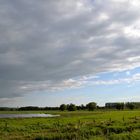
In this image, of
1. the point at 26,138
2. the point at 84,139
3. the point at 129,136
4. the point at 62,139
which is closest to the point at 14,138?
the point at 26,138

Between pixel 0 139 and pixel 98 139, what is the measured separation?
1062 cm

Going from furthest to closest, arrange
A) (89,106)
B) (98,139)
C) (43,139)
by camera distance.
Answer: (89,106)
(43,139)
(98,139)

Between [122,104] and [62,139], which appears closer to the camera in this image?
[62,139]

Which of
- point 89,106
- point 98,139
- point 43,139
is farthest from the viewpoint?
point 89,106

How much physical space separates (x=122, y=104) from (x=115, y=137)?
566ft

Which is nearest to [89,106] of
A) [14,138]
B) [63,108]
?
[63,108]

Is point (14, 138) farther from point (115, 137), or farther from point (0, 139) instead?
point (115, 137)

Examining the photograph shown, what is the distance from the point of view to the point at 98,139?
85.3 ft

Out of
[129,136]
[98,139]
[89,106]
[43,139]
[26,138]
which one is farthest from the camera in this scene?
[89,106]

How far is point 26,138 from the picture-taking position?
3262 cm

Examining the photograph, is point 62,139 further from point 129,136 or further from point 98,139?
point 129,136

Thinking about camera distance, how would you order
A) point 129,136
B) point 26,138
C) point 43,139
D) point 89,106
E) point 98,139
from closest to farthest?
point 98,139 < point 129,136 < point 43,139 < point 26,138 < point 89,106

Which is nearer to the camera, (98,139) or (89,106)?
(98,139)

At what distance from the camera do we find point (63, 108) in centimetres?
19950
